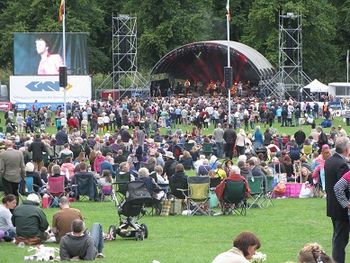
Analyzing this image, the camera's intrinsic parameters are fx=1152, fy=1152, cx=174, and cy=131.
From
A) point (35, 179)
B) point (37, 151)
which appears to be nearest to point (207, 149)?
point (37, 151)

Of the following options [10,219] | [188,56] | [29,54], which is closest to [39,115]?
[29,54]

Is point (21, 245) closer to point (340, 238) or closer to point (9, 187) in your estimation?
point (9, 187)

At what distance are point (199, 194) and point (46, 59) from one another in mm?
47917

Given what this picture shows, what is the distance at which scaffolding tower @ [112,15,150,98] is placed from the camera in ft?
243

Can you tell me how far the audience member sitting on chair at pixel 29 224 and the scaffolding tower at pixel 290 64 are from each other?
2003 inches

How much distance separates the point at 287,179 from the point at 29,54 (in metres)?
43.6

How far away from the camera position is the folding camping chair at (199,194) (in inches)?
949

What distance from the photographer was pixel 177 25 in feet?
265

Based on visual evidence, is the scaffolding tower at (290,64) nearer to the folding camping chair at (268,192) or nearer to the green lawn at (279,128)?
the green lawn at (279,128)

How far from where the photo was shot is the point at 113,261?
16.7 m

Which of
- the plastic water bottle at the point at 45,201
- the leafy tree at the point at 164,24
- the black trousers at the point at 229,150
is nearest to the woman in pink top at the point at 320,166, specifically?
the plastic water bottle at the point at 45,201

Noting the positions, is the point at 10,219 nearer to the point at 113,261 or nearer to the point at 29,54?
the point at 113,261

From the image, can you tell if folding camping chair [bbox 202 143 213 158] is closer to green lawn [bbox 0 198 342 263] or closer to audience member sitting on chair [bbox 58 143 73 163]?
audience member sitting on chair [bbox 58 143 73 163]

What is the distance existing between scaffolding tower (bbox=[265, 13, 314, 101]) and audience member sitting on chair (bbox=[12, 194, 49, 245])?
50.9m
